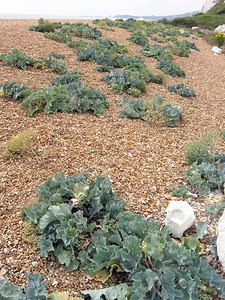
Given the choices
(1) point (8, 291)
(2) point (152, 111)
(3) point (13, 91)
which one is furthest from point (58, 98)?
(1) point (8, 291)

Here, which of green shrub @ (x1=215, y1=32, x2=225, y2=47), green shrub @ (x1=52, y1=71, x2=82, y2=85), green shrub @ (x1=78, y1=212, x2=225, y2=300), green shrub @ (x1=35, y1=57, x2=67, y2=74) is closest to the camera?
green shrub @ (x1=78, y1=212, x2=225, y2=300)

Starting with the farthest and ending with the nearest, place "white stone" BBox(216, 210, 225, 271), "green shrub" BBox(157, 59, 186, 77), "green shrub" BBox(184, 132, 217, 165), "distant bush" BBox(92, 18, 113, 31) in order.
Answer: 1. "distant bush" BBox(92, 18, 113, 31)
2. "green shrub" BBox(157, 59, 186, 77)
3. "green shrub" BBox(184, 132, 217, 165)
4. "white stone" BBox(216, 210, 225, 271)

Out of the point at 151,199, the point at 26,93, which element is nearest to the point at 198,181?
the point at 151,199

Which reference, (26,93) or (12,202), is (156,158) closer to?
(12,202)

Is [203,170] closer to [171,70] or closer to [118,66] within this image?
[118,66]

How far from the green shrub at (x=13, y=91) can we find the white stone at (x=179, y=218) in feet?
11.8

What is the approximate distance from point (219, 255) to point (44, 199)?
165cm

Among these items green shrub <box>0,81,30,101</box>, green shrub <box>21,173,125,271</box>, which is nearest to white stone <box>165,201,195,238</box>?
green shrub <box>21,173,125,271</box>

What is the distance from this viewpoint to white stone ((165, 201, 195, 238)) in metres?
3.24

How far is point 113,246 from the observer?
2.82m

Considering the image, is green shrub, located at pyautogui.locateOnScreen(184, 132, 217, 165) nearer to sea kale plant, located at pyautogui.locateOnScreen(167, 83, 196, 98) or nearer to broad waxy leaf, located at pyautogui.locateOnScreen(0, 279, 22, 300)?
broad waxy leaf, located at pyautogui.locateOnScreen(0, 279, 22, 300)

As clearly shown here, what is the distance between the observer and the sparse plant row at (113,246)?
261cm

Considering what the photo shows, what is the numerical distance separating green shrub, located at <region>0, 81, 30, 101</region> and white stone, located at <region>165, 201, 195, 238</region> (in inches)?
141

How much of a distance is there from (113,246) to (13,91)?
3.97 metres
